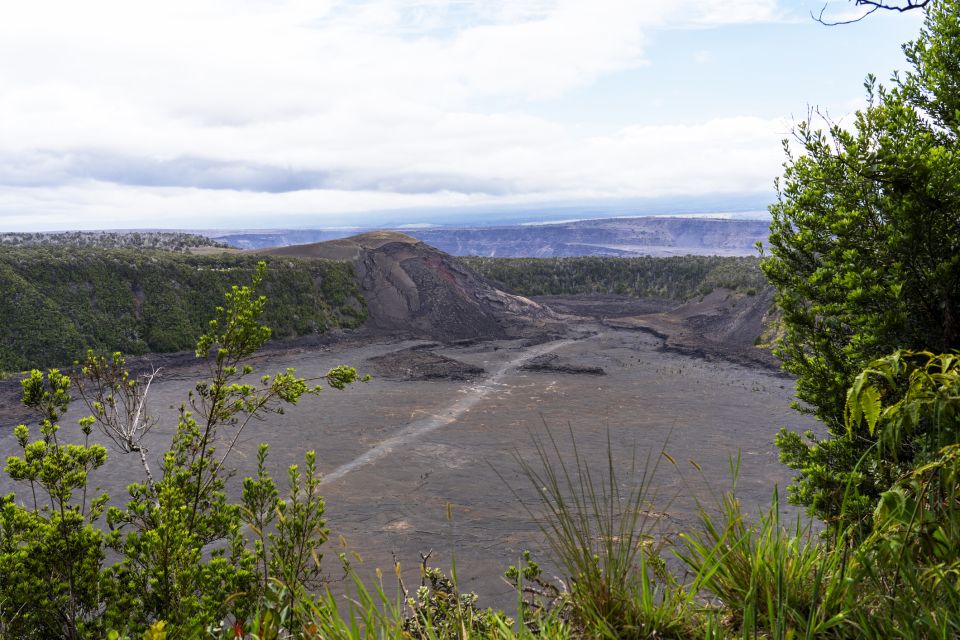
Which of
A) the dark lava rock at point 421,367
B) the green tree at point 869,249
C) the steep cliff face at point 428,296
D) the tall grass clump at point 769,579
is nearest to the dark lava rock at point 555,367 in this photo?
the dark lava rock at point 421,367

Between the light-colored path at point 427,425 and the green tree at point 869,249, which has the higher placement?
the green tree at point 869,249

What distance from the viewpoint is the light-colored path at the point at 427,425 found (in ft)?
56.7

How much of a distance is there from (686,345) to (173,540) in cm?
3574

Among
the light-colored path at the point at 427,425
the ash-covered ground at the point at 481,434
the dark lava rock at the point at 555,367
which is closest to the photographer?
the ash-covered ground at the point at 481,434

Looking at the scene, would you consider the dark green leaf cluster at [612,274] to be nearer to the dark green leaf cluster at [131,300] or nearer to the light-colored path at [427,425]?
the dark green leaf cluster at [131,300]

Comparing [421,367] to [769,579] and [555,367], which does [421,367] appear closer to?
[555,367]

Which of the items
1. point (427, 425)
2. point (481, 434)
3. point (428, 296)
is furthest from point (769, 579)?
point (428, 296)

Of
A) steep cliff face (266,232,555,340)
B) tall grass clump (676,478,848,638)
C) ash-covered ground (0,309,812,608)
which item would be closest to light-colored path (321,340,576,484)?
ash-covered ground (0,309,812,608)

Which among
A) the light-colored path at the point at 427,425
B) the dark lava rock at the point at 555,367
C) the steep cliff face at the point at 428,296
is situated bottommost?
the light-colored path at the point at 427,425

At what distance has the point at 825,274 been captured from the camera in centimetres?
673

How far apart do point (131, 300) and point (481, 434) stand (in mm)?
27310

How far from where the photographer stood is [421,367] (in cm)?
3092

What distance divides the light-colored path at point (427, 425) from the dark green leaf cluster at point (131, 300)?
54.3 ft

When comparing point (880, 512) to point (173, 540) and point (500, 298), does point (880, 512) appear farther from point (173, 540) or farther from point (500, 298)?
point (500, 298)
